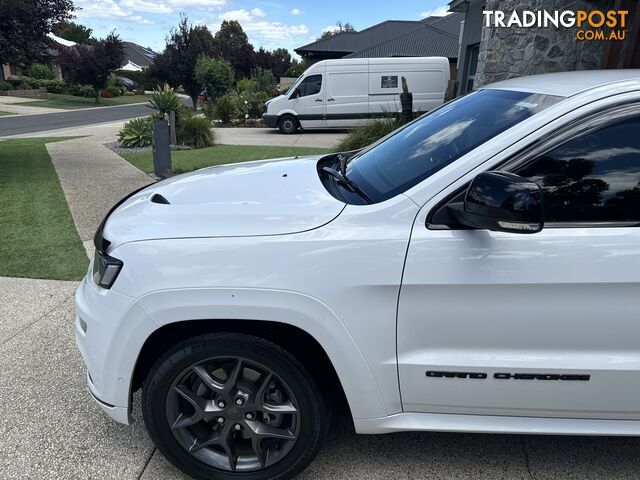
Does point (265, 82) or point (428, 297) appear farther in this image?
point (265, 82)

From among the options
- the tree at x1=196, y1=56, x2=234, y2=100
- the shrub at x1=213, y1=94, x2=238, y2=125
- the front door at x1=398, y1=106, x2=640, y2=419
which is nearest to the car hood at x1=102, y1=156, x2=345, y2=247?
the front door at x1=398, y1=106, x2=640, y2=419

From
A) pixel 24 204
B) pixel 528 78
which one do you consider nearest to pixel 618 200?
pixel 528 78

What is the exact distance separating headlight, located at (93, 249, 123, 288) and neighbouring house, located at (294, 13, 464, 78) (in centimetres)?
2577

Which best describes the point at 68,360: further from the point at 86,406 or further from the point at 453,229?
the point at 453,229

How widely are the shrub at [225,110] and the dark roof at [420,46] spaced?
42.8 feet

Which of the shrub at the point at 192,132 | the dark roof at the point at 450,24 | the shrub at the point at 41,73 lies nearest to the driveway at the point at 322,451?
the shrub at the point at 192,132

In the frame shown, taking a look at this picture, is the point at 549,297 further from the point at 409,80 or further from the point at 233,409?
the point at 409,80

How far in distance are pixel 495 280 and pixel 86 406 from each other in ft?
7.84

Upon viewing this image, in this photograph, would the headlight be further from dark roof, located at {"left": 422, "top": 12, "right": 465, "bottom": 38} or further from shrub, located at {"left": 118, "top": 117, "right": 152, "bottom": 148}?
dark roof, located at {"left": 422, "top": 12, "right": 465, "bottom": 38}

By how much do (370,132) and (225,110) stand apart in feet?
39.7

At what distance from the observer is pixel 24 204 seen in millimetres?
7363

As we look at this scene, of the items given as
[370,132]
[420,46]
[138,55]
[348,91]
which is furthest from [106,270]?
[138,55]

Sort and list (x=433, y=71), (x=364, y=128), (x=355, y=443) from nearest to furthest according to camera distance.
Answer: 1. (x=355, y=443)
2. (x=364, y=128)
3. (x=433, y=71)

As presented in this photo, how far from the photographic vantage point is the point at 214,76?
29.2 m
